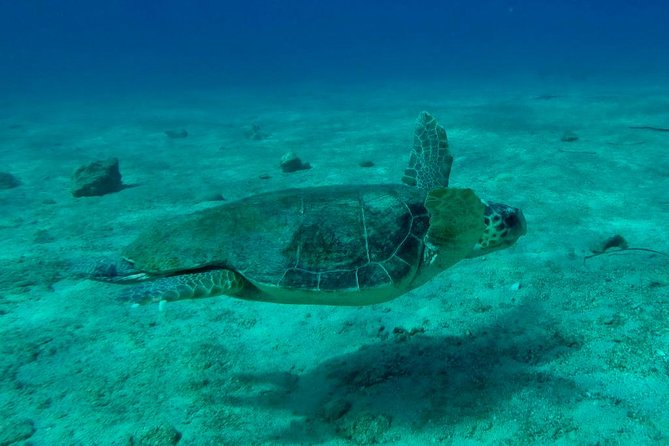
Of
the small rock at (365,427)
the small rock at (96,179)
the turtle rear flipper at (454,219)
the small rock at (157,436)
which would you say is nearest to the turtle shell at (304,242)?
the turtle rear flipper at (454,219)

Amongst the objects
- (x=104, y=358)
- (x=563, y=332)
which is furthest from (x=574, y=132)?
(x=104, y=358)

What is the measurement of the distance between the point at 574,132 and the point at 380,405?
12371 millimetres

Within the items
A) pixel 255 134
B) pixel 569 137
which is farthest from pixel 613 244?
pixel 255 134

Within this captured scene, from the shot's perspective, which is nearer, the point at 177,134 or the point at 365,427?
the point at 365,427

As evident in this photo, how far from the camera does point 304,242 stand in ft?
11.4

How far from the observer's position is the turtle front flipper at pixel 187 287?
9.59 ft

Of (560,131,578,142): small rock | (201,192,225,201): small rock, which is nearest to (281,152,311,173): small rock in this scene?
(201,192,225,201): small rock

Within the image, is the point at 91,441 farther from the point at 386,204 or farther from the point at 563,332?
the point at 563,332

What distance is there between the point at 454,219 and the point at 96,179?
9506mm

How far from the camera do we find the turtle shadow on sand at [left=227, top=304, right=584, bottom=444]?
3100mm

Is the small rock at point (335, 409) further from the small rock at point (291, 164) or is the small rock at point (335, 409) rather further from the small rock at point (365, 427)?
the small rock at point (291, 164)

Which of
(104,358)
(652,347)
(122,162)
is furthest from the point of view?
(122,162)

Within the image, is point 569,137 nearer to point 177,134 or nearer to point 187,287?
point 187,287

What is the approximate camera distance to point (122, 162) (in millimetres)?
13508
